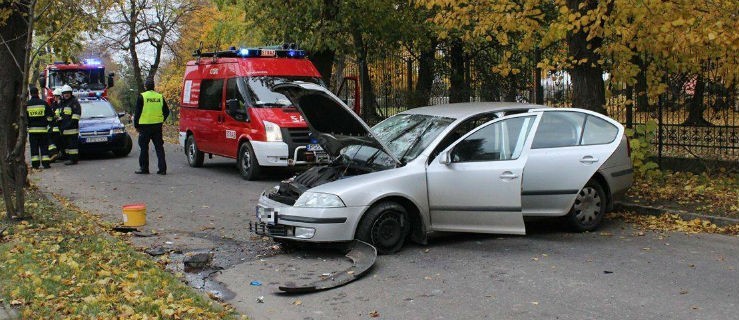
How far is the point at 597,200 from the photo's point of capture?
Answer: 8.48m

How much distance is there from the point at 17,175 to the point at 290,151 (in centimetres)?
511

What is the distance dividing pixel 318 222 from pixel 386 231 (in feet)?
2.43

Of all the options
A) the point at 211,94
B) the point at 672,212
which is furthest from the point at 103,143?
the point at 672,212

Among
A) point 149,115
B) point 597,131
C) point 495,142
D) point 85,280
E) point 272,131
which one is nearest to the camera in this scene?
point 85,280

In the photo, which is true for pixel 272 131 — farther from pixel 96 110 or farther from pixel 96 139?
pixel 96 110

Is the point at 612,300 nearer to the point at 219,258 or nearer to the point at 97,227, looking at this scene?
the point at 219,258

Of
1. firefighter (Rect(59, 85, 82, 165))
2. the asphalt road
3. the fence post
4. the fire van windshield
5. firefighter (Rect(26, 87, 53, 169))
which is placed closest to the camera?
the asphalt road

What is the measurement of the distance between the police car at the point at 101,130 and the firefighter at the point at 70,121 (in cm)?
81

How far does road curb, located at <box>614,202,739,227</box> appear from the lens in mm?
8558

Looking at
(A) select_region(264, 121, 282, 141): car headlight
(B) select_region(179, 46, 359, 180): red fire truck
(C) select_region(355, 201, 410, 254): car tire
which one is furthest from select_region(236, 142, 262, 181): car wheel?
(C) select_region(355, 201, 410, 254): car tire

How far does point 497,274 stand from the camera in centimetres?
657

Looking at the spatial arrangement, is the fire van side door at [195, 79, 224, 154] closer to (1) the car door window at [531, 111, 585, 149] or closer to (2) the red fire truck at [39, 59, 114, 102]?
(1) the car door window at [531, 111, 585, 149]

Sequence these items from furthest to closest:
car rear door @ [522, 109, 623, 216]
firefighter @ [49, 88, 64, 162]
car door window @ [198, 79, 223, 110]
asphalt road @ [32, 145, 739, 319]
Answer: firefighter @ [49, 88, 64, 162] < car door window @ [198, 79, 223, 110] < car rear door @ [522, 109, 623, 216] < asphalt road @ [32, 145, 739, 319]

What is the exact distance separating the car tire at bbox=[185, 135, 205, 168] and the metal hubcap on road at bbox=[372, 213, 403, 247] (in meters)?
9.47
